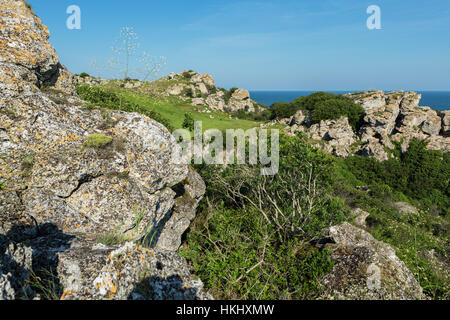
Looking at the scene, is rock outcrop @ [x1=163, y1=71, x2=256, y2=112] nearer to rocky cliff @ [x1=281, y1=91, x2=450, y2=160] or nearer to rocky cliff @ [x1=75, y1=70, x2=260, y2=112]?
rocky cliff @ [x1=75, y1=70, x2=260, y2=112]

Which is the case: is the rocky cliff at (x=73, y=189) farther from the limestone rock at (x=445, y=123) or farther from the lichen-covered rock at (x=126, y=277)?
the limestone rock at (x=445, y=123)

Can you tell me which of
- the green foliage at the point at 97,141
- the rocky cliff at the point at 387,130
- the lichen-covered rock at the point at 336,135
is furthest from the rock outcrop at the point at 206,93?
the green foliage at the point at 97,141

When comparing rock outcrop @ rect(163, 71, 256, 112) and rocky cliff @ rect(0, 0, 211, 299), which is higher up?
rock outcrop @ rect(163, 71, 256, 112)

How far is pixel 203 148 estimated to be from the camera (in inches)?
588

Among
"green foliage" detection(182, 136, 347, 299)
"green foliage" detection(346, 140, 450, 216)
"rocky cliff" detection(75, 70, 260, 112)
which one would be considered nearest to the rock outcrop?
"rocky cliff" detection(75, 70, 260, 112)

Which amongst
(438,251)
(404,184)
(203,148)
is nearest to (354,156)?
(404,184)

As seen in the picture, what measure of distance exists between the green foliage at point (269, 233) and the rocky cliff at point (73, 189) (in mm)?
1639

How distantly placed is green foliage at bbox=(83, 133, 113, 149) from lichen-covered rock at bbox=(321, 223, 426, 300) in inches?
260

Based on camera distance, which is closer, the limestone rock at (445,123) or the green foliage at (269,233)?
the green foliage at (269,233)

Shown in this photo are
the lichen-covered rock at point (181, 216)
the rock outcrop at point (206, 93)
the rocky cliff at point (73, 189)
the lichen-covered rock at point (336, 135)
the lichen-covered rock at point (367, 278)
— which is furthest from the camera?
the rock outcrop at point (206, 93)

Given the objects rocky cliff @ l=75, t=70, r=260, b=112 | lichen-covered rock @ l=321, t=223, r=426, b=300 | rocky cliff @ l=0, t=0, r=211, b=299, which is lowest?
lichen-covered rock @ l=321, t=223, r=426, b=300

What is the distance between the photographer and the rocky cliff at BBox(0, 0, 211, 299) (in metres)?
3.57

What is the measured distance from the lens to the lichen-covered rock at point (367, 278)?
5605 millimetres

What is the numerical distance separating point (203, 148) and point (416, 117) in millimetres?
49273
